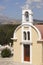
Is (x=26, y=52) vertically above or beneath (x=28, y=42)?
beneath

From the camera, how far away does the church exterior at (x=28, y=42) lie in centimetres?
2750

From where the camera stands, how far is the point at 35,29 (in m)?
28.0

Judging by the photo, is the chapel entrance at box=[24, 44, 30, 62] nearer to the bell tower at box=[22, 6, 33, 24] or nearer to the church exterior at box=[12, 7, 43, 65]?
the church exterior at box=[12, 7, 43, 65]

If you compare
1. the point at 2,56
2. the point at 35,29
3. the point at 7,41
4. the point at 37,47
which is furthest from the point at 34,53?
the point at 7,41

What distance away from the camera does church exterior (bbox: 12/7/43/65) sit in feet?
90.2

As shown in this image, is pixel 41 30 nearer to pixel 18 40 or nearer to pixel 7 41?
pixel 18 40

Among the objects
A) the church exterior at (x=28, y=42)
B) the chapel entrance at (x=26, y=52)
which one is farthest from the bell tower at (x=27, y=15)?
the chapel entrance at (x=26, y=52)

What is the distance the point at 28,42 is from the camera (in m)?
28.6

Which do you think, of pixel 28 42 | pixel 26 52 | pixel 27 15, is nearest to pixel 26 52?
pixel 26 52

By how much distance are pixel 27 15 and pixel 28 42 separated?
3.26m

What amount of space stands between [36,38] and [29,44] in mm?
1313

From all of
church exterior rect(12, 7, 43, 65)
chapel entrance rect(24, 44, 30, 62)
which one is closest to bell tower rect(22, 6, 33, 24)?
church exterior rect(12, 7, 43, 65)

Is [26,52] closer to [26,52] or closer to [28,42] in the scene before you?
[26,52]

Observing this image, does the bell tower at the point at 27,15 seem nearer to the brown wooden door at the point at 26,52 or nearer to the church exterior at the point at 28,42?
the church exterior at the point at 28,42
